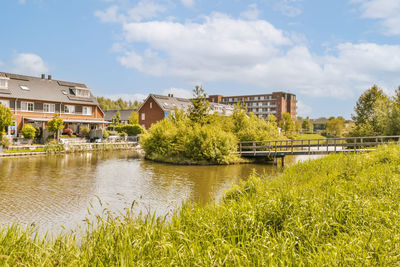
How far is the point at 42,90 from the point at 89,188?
30.8 meters

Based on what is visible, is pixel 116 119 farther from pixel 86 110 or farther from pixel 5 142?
pixel 5 142

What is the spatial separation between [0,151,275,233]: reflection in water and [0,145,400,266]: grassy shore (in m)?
1.55

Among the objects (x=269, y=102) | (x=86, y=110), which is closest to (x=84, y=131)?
(x=86, y=110)

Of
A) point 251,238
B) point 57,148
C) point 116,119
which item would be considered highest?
point 116,119

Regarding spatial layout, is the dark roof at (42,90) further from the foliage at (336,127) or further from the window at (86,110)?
the foliage at (336,127)

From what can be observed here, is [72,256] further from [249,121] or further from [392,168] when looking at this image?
[249,121]

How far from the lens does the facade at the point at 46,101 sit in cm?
3653

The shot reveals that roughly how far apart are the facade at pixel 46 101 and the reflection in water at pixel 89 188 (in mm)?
16058

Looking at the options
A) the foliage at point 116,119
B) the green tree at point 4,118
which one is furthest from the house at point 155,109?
the green tree at point 4,118

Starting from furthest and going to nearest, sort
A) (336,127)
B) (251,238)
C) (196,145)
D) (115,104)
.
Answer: (115,104) → (336,127) → (196,145) → (251,238)

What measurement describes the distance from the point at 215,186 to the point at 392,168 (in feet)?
26.3

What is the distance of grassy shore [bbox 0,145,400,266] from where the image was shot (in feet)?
13.1

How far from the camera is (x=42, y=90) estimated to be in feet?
132

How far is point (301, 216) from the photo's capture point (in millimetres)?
5688
